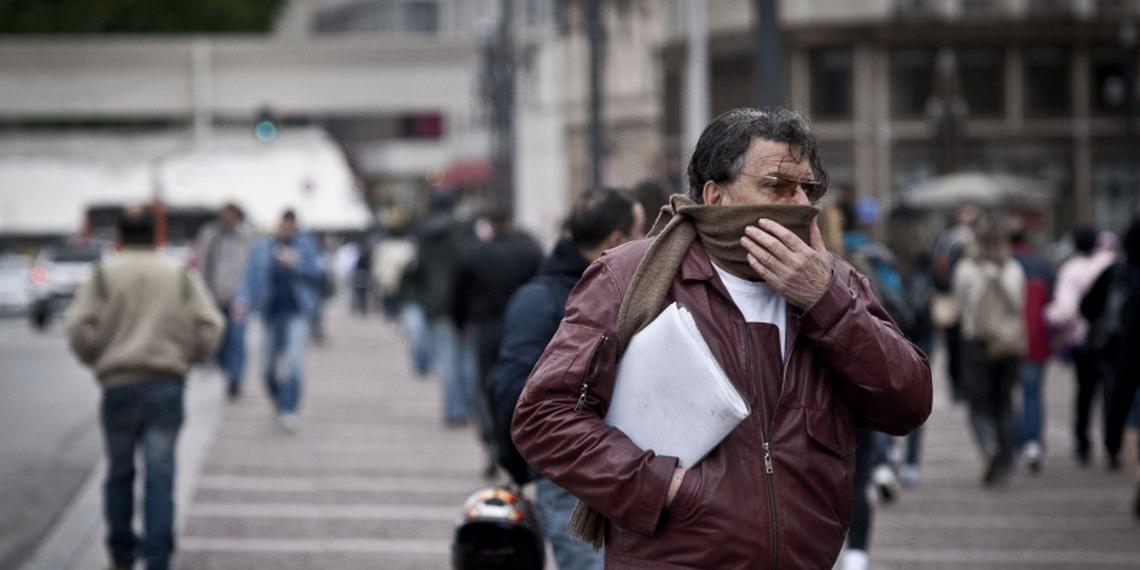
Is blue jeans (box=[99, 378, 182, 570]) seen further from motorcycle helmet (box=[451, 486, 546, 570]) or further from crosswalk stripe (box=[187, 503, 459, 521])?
motorcycle helmet (box=[451, 486, 546, 570])

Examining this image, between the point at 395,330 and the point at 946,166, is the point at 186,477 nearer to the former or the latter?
the point at 395,330

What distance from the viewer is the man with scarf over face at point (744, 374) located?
432cm

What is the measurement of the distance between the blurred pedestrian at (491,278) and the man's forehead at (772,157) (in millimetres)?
9566

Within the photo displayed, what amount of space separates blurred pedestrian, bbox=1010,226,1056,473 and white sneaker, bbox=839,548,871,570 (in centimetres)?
609

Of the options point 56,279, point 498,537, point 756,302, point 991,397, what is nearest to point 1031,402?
point 991,397

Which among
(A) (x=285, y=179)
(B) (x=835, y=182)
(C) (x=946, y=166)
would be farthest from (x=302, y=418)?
(A) (x=285, y=179)

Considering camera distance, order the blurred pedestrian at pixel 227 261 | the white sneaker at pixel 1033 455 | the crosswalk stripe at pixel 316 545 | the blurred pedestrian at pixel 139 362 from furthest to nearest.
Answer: the blurred pedestrian at pixel 227 261, the white sneaker at pixel 1033 455, the crosswalk stripe at pixel 316 545, the blurred pedestrian at pixel 139 362

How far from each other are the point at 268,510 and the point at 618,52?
43.5m

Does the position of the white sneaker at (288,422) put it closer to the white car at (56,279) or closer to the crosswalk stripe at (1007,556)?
the crosswalk stripe at (1007,556)

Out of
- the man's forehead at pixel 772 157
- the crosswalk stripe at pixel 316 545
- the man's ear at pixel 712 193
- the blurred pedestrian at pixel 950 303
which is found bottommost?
the crosswalk stripe at pixel 316 545

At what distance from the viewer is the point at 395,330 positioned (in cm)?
3853

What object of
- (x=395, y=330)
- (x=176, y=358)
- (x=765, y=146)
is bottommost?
(x=395, y=330)

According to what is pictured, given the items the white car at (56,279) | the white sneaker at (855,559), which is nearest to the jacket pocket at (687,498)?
the white sneaker at (855,559)

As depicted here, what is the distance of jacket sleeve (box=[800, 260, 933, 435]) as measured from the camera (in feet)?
14.3
